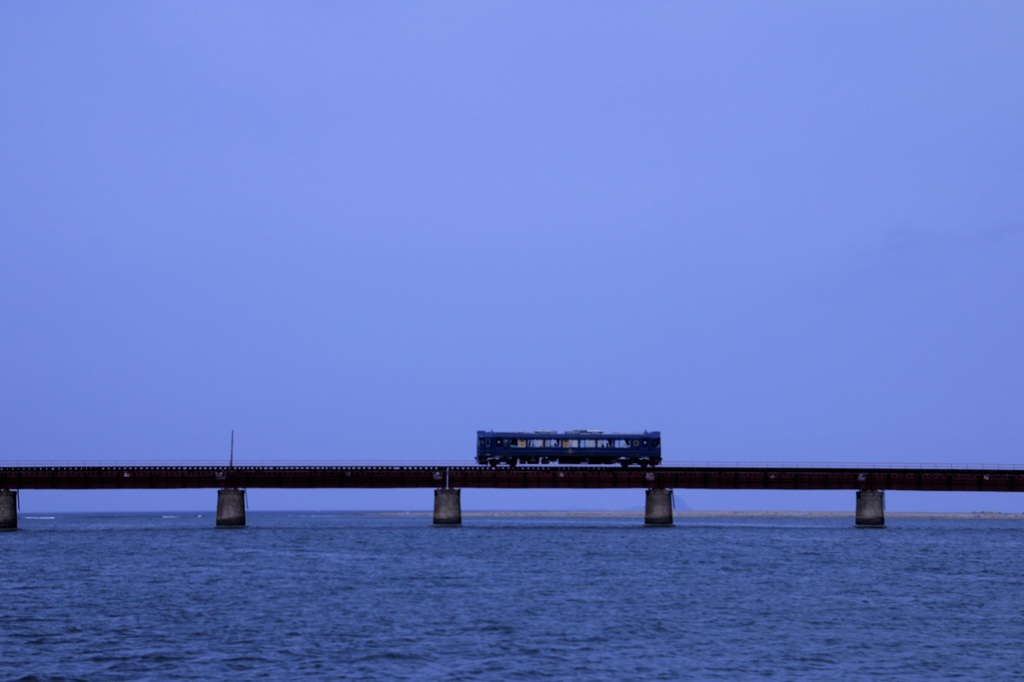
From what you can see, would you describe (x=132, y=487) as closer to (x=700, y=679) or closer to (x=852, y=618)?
(x=852, y=618)

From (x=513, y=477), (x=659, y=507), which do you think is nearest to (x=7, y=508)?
(x=513, y=477)

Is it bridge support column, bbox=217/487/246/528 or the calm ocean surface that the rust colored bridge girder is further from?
the calm ocean surface

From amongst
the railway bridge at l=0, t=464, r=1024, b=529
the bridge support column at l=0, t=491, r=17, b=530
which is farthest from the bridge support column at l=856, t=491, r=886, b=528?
the bridge support column at l=0, t=491, r=17, b=530

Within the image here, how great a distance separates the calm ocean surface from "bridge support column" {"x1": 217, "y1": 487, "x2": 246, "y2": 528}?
26.9 m

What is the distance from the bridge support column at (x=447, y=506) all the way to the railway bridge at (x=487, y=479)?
0.09 m

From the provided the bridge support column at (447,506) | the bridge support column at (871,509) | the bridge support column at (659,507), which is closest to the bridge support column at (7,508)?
the bridge support column at (447,506)

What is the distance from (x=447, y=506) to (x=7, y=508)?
37.2m

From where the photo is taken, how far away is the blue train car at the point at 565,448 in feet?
347

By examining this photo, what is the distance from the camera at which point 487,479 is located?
336ft

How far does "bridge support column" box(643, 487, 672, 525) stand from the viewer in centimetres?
10569

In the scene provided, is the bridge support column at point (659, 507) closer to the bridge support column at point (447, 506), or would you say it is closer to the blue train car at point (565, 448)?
the blue train car at point (565, 448)

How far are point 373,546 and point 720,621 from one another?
44734 mm

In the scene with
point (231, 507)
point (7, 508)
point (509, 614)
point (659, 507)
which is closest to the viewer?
point (509, 614)

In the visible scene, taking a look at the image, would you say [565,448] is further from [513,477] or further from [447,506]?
[447,506]
